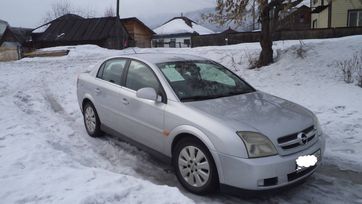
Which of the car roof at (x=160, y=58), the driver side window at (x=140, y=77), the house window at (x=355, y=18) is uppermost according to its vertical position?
the house window at (x=355, y=18)

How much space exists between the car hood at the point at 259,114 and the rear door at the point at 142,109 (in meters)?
0.52

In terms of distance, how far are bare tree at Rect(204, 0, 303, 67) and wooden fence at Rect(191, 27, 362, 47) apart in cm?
1076

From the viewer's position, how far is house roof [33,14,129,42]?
43031 mm

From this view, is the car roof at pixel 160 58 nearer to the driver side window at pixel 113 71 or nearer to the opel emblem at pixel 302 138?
the driver side window at pixel 113 71

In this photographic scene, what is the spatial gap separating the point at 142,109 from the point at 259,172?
75.0 inches

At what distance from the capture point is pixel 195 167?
14.0 feet

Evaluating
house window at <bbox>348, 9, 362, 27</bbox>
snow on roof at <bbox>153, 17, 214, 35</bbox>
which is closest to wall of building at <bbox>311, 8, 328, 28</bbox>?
house window at <bbox>348, 9, 362, 27</bbox>

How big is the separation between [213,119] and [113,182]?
1.25 metres

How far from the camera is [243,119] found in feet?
13.5

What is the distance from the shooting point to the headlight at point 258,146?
3.83 m

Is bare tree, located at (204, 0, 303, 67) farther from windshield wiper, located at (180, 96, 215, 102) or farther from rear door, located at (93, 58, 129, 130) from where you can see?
windshield wiper, located at (180, 96, 215, 102)

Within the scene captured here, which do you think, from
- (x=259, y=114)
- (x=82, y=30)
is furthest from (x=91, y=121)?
(x=82, y=30)

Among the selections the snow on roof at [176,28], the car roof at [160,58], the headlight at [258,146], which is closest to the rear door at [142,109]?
the car roof at [160,58]

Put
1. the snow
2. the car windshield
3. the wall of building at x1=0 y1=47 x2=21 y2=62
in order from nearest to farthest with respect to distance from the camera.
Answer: the car windshield < the wall of building at x1=0 y1=47 x2=21 y2=62 < the snow
